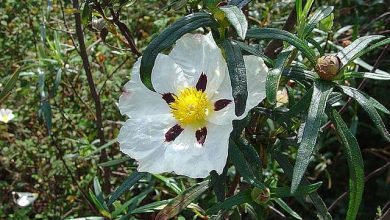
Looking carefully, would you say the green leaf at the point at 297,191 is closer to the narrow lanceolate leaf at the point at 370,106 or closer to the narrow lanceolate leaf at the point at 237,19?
the narrow lanceolate leaf at the point at 370,106

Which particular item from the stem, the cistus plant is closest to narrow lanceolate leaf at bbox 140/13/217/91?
the cistus plant

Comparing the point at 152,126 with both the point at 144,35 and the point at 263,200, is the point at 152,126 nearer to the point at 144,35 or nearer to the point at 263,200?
the point at 263,200

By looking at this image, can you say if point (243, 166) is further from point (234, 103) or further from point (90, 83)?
point (90, 83)

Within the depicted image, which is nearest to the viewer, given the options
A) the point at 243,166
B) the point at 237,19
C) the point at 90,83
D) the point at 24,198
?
the point at 237,19

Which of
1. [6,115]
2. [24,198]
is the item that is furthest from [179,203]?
[6,115]

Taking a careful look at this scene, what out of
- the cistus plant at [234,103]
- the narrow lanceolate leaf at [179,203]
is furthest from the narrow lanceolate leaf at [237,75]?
the narrow lanceolate leaf at [179,203]

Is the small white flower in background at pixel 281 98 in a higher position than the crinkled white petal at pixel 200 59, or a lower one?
lower

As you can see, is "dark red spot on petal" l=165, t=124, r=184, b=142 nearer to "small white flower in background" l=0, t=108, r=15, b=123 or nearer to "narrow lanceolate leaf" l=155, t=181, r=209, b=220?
"narrow lanceolate leaf" l=155, t=181, r=209, b=220
